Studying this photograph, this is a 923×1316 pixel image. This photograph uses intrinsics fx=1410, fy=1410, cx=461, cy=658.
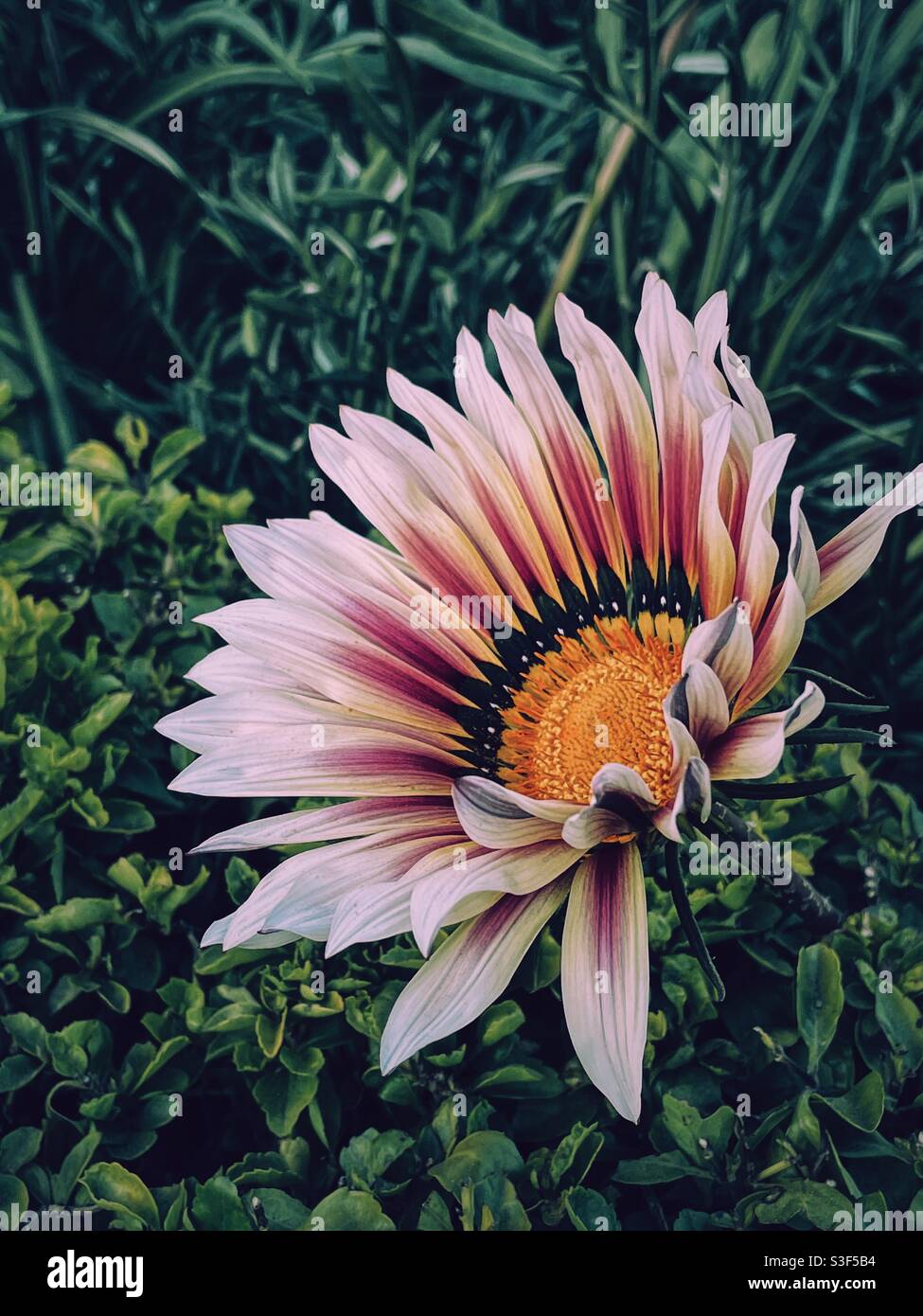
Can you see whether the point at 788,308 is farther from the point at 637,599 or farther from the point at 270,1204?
the point at 270,1204

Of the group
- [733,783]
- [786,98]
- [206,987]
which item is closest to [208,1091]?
[206,987]

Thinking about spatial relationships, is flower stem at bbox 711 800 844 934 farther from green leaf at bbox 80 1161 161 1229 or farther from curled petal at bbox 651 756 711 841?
green leaf at bbox 80 1161 161 1229

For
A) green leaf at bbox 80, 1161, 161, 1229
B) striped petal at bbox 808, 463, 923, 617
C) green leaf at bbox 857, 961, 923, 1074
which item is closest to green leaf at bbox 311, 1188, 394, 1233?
green leaf at bbox 80, 1161, 161, 1229

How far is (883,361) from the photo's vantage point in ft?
3.39

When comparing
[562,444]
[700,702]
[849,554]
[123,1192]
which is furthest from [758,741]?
[123,1192]

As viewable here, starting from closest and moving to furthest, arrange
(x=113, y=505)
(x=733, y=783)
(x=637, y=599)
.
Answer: (x=733, y=783) → (x=637, y=599) → (x=113, y=505)

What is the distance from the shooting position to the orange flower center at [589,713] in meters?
0.82

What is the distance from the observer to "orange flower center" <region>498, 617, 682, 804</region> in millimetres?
822

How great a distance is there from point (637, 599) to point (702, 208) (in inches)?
13.6

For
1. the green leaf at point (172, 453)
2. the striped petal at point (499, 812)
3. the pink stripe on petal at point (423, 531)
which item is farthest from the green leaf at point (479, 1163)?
the green leaf at point (172, 453)

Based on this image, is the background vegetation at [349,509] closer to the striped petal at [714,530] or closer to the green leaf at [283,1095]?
the green leaf at [283,1095]

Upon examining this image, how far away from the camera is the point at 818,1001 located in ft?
2.76

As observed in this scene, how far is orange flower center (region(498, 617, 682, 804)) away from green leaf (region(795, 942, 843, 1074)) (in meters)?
0.17

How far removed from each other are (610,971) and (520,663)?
23cm
